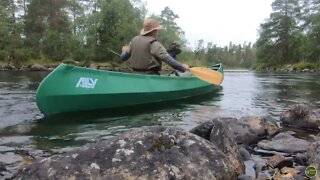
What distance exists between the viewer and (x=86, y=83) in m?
7.83

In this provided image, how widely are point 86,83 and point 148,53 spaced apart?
6.55ft

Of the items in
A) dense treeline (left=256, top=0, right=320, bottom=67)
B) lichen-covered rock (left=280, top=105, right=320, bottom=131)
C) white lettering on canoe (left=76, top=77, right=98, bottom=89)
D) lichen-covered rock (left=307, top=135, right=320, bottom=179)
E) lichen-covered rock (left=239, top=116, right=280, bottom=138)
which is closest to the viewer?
lichen-covered rock (left=307, top=135, right=320, bottom=179)

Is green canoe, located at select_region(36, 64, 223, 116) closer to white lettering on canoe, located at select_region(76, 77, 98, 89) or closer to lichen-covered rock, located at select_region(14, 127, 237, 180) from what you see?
white lettering on canoe, located at select_region(76, 77, 98, 89)

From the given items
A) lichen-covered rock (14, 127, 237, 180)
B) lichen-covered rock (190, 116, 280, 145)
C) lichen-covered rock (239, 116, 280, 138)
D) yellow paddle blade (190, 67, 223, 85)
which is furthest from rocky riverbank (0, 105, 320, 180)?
yellow paddle blade (190, 67, 223, 85)

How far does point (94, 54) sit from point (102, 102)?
41.4 metres

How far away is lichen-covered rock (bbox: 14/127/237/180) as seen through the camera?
134 inches

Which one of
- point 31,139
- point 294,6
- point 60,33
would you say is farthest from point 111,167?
point 294,6

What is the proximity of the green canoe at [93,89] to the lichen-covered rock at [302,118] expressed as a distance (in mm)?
3230

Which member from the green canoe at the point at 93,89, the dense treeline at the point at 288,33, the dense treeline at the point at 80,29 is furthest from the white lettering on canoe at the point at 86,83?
the dense treeline at the point at 288,33

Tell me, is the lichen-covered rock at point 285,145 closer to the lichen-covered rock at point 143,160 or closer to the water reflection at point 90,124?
the lichen-covered rock at point 143,160

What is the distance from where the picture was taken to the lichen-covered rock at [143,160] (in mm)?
3410

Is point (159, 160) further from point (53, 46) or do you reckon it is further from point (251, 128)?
point (53, 46)

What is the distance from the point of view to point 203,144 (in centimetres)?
401

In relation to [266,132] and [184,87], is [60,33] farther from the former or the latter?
[266,132]
